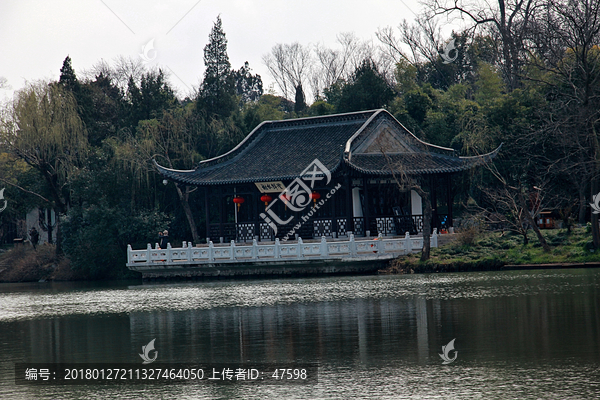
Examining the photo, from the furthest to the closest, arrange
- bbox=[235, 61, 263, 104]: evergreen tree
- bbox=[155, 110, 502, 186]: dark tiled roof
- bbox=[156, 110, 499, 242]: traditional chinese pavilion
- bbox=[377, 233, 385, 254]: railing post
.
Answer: bbox=[235, 61, 263, 104]: evergreen tree, bbox=[155, 110, 502, 186]: dark tiled roof, bbox=[156, 110, 499, 242]: traditional chinese pavilion, bbox=[377, 233, 385, 254]: railing post

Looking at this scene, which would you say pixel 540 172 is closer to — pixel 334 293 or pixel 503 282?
pixel 503 282

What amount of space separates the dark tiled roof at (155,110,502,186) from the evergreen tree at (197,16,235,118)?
6.12 meters

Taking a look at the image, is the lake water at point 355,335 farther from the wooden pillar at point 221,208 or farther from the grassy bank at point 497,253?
the wooden pillar at point 221,208

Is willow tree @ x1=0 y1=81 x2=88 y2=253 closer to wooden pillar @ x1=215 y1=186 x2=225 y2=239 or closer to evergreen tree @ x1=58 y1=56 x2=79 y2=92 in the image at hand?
evergreen tree @ x1=58 y1=56 x2=79 y2=92

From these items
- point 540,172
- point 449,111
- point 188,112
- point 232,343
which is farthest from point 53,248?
point 232,343

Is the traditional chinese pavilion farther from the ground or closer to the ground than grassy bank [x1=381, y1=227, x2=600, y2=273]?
farther from the ground

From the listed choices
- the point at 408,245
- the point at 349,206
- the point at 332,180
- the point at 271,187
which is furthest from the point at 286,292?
the point at 271,187

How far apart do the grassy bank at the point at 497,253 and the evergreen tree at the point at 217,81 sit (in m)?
16.2

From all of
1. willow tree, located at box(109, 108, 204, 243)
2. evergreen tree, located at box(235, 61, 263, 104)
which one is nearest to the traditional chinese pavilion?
willow tree, located at box(109, 108, 204, 243)

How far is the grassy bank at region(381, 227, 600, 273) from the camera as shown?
2036cm

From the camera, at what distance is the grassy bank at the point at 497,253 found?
2036 centimetres

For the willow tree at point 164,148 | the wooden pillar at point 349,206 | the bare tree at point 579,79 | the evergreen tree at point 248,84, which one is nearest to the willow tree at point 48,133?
the willow tree at point 164,148

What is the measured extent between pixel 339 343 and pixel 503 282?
7.96 m

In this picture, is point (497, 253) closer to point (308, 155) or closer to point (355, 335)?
point (308, 155)
